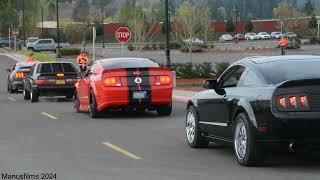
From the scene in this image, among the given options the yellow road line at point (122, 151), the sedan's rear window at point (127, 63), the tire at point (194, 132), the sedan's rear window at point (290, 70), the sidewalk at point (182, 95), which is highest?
the sedan's rear window at point (290, 70)

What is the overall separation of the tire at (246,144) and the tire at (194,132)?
1698 millimetres

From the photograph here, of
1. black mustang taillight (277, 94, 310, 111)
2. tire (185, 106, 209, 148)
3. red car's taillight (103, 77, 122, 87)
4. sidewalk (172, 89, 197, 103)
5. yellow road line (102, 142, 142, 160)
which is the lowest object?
sidewalk (172, 89, 197, 103)

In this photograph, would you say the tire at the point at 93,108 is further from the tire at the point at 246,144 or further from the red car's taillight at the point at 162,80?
the tire at the point at 246,144

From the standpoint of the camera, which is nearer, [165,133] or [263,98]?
[263,98]

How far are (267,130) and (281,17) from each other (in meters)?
85.6

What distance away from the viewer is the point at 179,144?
1299 centimetres

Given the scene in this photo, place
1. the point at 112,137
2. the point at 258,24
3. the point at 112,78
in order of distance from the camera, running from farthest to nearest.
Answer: the point at 258,24 < the point at 112,78 < the point at 112,137

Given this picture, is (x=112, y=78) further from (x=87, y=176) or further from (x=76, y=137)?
(x=87, y=176)

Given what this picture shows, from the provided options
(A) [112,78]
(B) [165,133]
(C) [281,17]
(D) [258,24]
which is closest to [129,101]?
(A) [112,78]

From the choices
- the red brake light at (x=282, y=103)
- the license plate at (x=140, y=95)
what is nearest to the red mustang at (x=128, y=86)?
the license plate at (x=140, y=95)

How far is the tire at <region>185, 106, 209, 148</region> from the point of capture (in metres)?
12.1

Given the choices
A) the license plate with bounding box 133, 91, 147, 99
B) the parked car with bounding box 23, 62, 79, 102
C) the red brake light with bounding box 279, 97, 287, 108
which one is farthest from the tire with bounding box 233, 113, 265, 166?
the parked car with bounding box 23, 62, 79, 102

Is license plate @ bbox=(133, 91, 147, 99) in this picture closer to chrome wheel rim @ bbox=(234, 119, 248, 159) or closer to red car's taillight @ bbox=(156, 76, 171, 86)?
red car's taillight @ bbox=(156, 76, 171, 86)

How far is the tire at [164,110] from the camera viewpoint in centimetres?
1877
